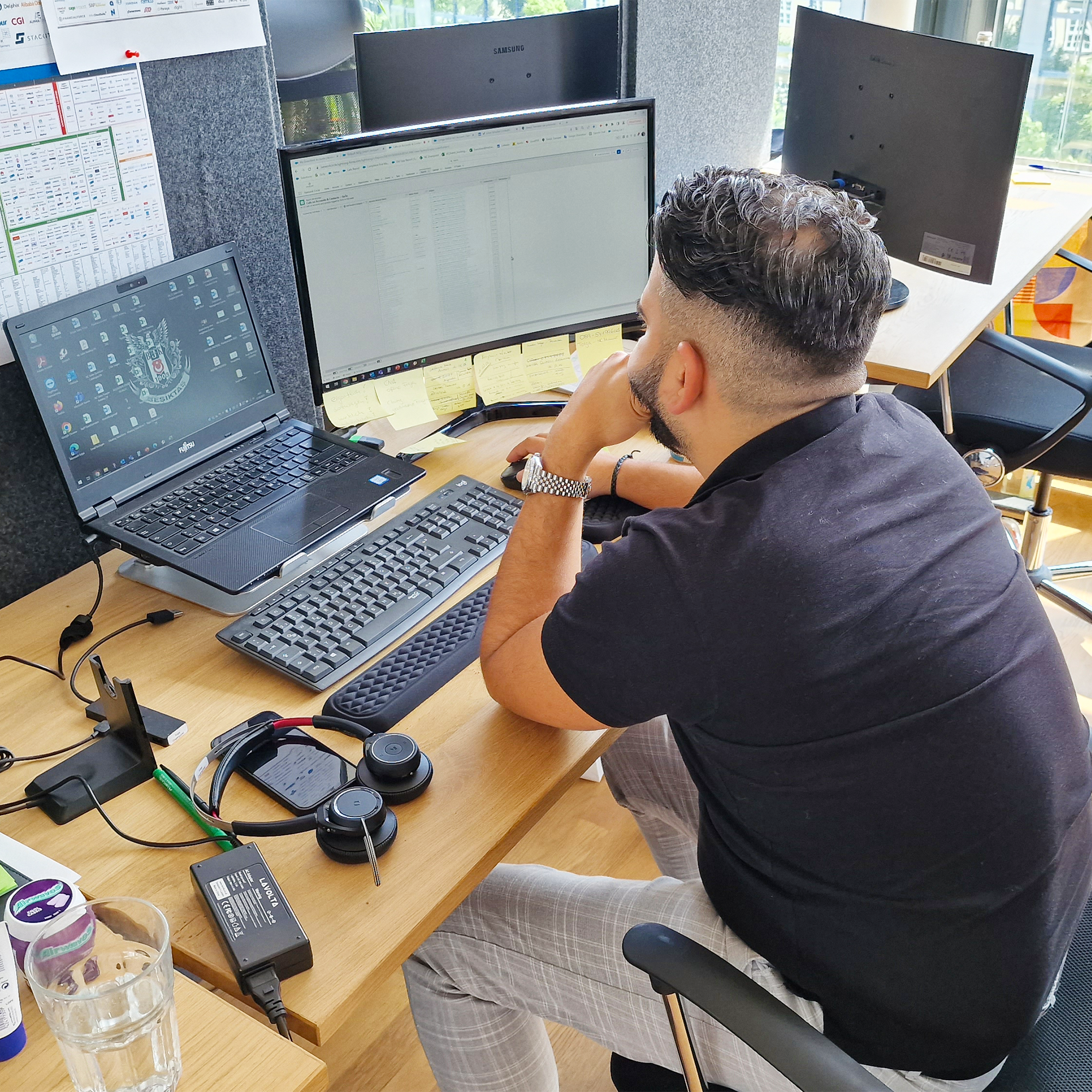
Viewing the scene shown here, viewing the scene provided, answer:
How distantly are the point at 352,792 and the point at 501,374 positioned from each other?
2.39ft

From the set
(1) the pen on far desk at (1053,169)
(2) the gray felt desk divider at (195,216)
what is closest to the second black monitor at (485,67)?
(2) the gray felt desk divider at (195,216)

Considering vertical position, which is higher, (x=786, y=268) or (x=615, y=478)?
(x=786, y=268)

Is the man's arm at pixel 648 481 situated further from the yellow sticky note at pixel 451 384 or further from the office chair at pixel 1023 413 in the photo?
the office chair at pixel 1023 413

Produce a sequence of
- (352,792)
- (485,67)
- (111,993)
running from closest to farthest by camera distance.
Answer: (111,993) < (352,792) < (485,67)

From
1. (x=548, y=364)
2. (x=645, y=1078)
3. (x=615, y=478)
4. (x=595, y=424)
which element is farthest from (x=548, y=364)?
(x=645, y=1078)

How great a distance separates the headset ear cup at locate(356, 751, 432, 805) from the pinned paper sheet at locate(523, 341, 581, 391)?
2.30 feet

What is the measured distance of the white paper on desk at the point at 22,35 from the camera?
0.98 metres

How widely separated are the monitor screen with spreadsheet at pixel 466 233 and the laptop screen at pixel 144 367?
8cm

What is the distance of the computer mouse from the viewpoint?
1.28m

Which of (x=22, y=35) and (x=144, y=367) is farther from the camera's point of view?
(x=144, y=367)

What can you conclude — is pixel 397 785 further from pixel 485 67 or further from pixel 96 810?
pixel 485 67

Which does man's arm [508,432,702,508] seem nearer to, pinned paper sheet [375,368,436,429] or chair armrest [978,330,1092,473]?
pinned paper sheet [375,368,436,429]

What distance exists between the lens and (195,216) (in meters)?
1.21

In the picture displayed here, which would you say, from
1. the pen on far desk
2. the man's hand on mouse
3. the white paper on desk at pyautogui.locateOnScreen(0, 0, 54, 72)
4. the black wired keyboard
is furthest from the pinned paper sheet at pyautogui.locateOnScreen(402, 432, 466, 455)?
the pen on far desk
